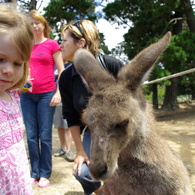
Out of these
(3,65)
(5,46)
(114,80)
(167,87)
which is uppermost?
(5,46)

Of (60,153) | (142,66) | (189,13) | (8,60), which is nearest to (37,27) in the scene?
(8,60)

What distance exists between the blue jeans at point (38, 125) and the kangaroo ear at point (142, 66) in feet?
6.06

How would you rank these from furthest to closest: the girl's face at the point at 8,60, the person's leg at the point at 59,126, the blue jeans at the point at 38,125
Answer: the person's leg at the point at 59,126 < the blue jeans at the point at 38,125 < the girl's face at the point at 8,60

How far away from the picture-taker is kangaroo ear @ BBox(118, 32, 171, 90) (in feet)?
5.91

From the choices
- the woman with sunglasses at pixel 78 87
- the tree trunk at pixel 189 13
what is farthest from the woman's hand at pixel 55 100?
the tree trunk at pixel 189 13

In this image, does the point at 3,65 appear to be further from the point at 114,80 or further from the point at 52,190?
the point at 52,190

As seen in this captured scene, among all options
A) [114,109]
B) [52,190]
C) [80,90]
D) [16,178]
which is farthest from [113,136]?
[52,190]

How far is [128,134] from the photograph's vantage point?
171 centimetres

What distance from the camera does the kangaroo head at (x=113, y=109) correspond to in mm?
1593

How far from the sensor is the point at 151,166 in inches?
76.7

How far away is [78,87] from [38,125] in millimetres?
1255

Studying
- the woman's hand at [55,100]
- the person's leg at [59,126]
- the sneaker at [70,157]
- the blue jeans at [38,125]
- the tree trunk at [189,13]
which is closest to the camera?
the woman's hand at [55,100]

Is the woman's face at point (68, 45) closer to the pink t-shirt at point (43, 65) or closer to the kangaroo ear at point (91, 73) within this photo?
the kangaroo ear at point (91, 73)

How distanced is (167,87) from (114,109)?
466 inches
